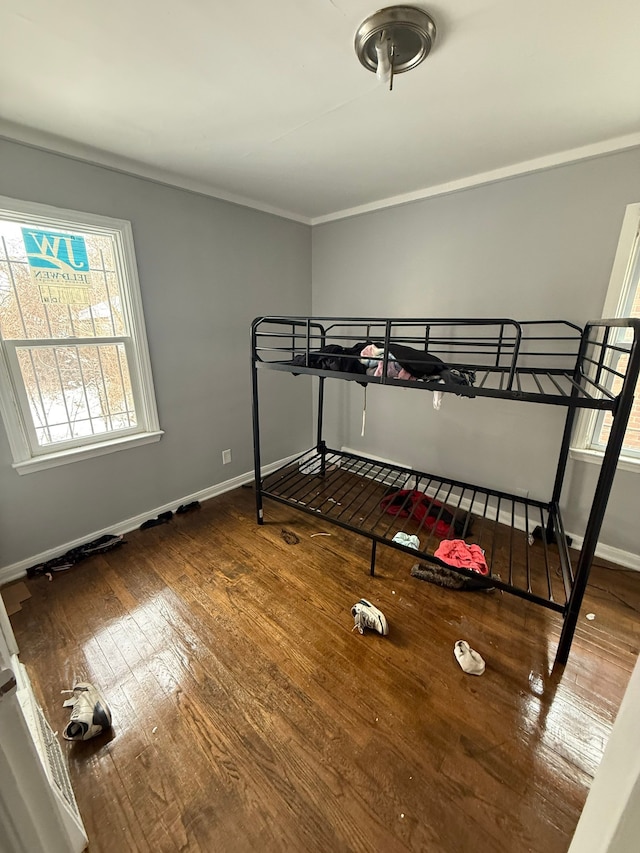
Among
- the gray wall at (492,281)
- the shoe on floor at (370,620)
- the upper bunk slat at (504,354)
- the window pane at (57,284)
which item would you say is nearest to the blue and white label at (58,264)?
the window pane at (57,284)

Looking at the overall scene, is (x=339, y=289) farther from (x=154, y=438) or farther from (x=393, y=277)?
(x=154, y=438)

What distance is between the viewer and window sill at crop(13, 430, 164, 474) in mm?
1905

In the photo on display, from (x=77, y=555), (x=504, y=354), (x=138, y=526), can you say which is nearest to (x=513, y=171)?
(x=504, y=354)

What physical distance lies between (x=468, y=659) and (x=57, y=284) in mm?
2797

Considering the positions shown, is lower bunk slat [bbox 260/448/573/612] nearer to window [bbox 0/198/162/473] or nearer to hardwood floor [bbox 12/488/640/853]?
hardwood floor [bbox 12/488/640/853]

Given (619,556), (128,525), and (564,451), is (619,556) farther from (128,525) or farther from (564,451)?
(128,525)

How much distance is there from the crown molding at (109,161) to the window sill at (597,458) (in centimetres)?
283

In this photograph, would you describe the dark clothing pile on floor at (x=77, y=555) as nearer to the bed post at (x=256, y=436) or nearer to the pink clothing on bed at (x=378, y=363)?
the bed post at (x=256, y=436)

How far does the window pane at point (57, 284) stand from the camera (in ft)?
5.81

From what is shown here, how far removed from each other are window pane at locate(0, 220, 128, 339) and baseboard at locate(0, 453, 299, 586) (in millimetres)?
1249

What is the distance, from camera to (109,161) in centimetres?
193

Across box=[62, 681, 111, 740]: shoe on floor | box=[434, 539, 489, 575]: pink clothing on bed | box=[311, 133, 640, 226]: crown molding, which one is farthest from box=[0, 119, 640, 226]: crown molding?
box=[62, 681, 111, 740]: shoe on floor

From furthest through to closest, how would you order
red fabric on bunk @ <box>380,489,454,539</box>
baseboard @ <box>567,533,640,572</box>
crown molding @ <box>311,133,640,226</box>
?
1. red fabric on bunk @ <box>380,489,454,539</box>
2. baseboard @ <box>567,533,640,572</box>
3. crown molding @ <box>311,133,640,226</box>

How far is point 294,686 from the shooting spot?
1.39 meters
